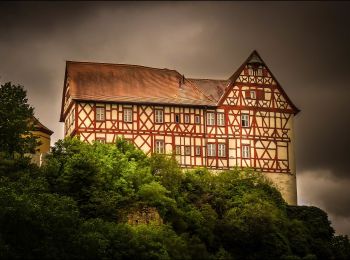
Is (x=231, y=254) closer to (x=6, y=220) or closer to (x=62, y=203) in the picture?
(x=62, y=203)

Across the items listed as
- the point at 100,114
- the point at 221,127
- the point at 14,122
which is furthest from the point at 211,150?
the point at 14,122

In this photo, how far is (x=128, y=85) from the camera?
79.1 meters

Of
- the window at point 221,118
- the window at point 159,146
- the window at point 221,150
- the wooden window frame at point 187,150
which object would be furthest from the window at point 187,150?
the window at point 221,118

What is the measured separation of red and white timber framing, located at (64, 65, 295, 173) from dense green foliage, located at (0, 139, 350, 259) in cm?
293

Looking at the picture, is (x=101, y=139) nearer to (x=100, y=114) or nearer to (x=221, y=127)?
(x=100, y=114)

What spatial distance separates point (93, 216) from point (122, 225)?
249 centimetres

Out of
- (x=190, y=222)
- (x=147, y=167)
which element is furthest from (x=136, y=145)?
(x=190, y=222)

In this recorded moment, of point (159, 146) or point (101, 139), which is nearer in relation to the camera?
point (101, 139)

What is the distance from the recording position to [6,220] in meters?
58.2

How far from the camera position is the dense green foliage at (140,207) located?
59.2 metres

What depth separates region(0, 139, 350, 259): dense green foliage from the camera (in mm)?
59188

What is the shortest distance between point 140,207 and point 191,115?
1334cm

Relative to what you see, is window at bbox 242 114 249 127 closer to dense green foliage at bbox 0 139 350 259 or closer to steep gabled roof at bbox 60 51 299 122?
steep gabled roof at bbox 60 51 299 122

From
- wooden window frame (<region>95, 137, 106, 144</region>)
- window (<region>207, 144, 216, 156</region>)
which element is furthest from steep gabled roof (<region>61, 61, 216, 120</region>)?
window (<region>207, 144, 216, 156</region>)
